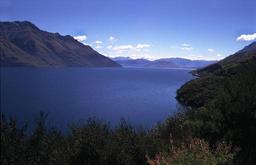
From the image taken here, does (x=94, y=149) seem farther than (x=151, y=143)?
No

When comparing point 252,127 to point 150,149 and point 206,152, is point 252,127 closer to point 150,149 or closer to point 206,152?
point 150,149

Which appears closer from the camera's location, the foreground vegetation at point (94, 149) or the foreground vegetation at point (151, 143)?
the foreground vegetation at point (94, 149)

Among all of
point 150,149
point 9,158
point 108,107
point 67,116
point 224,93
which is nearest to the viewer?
point 9,158

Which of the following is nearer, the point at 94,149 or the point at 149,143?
the point at 94,149

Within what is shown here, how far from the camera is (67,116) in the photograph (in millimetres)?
80750

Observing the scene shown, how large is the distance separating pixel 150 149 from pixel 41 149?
→ 24.1 feet

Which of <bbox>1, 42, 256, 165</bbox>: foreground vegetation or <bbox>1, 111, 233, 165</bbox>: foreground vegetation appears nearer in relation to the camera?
<bbox>1, 111, 233, 165</bbox>: foreground vegetation

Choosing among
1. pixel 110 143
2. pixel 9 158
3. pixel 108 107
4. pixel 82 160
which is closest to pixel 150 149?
pixel 110 143

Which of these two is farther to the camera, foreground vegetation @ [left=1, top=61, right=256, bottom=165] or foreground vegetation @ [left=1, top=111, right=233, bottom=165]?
foreground vegetation @ [left=1, top=61, right=256, bottom=165]

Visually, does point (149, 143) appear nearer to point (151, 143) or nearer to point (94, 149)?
point (151, 143)

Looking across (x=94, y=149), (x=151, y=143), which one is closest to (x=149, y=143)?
(x=151, y=143)

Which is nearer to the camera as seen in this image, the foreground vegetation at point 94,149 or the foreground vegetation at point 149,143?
the foreground vegetation at point 94,149

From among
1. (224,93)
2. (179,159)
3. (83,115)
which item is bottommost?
(83,115)

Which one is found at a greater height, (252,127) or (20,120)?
(252,127)
